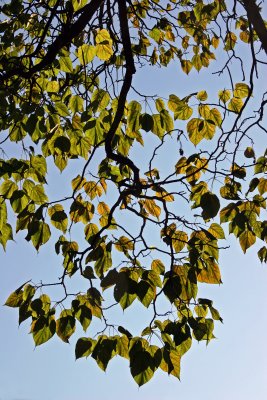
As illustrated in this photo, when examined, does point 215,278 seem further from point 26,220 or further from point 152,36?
point 152,36

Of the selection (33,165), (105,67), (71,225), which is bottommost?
(71,225)

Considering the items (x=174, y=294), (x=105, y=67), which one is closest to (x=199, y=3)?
(x=105, y=67)

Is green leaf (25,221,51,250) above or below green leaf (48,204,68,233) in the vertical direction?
below

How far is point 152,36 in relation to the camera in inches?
222

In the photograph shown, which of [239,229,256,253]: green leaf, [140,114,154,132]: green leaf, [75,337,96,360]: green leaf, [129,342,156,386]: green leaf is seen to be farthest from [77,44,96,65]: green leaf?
[129,342,156,386]: green leaf

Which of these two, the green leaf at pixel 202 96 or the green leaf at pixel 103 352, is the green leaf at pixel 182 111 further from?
the green leaf at pixel 103 352

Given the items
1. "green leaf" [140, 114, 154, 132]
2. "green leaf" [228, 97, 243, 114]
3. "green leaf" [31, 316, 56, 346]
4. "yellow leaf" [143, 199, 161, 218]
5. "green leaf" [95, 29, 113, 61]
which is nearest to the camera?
"green leaf" [31, 316, 56, 346]

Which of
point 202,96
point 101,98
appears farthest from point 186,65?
point 202,96

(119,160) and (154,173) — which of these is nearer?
(119,160)

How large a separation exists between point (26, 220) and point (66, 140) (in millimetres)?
611

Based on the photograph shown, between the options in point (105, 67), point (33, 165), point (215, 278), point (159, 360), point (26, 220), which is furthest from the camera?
point (105, 67)

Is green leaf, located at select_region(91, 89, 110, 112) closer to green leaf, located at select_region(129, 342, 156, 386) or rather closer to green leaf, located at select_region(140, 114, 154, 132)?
green leaf, located at select_region(140, 114, 154, 132)

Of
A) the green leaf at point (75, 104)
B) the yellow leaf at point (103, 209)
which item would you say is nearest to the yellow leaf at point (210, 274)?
the yellow leaf at point (103, 209)

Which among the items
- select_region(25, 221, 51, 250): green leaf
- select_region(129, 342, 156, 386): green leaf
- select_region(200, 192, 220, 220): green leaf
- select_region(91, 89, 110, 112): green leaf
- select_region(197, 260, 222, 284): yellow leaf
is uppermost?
select_region(91, 89, 110, 112): green leaf
